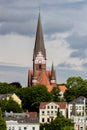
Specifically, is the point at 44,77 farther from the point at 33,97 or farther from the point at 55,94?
the point at 33,97

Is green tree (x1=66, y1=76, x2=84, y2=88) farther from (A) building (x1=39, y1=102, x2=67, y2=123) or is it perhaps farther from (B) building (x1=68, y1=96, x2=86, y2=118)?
(A) building (x1=39, y1=102, x2=67, y2=123)

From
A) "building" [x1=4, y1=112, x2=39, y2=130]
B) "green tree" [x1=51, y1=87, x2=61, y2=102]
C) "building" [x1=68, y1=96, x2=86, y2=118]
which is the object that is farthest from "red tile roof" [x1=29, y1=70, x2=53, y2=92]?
"building" [x1=4, y1=112, x2=39, y2=130]

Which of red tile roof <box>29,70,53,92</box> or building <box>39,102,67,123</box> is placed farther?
red tile roof <box>29,70,53,92</box>

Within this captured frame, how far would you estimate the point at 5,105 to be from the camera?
15538 centimetres

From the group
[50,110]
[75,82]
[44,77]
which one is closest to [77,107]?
[50,110]

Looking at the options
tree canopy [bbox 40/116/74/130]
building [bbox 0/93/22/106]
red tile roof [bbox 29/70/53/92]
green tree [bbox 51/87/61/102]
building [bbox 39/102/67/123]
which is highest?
red tile roof [bbox 29/70/53/92]

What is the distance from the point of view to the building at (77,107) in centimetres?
15425

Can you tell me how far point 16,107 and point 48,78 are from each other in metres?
42.0

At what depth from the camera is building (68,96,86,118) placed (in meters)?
154

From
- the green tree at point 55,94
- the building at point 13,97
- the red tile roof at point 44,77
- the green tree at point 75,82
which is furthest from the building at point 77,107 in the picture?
the red tile roof at point 44,77

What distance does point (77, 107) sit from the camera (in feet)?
519

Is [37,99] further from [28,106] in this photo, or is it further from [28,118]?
[28,118]

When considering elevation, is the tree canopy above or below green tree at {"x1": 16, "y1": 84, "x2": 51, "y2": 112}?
below

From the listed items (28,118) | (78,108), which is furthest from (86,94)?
(28,118)
